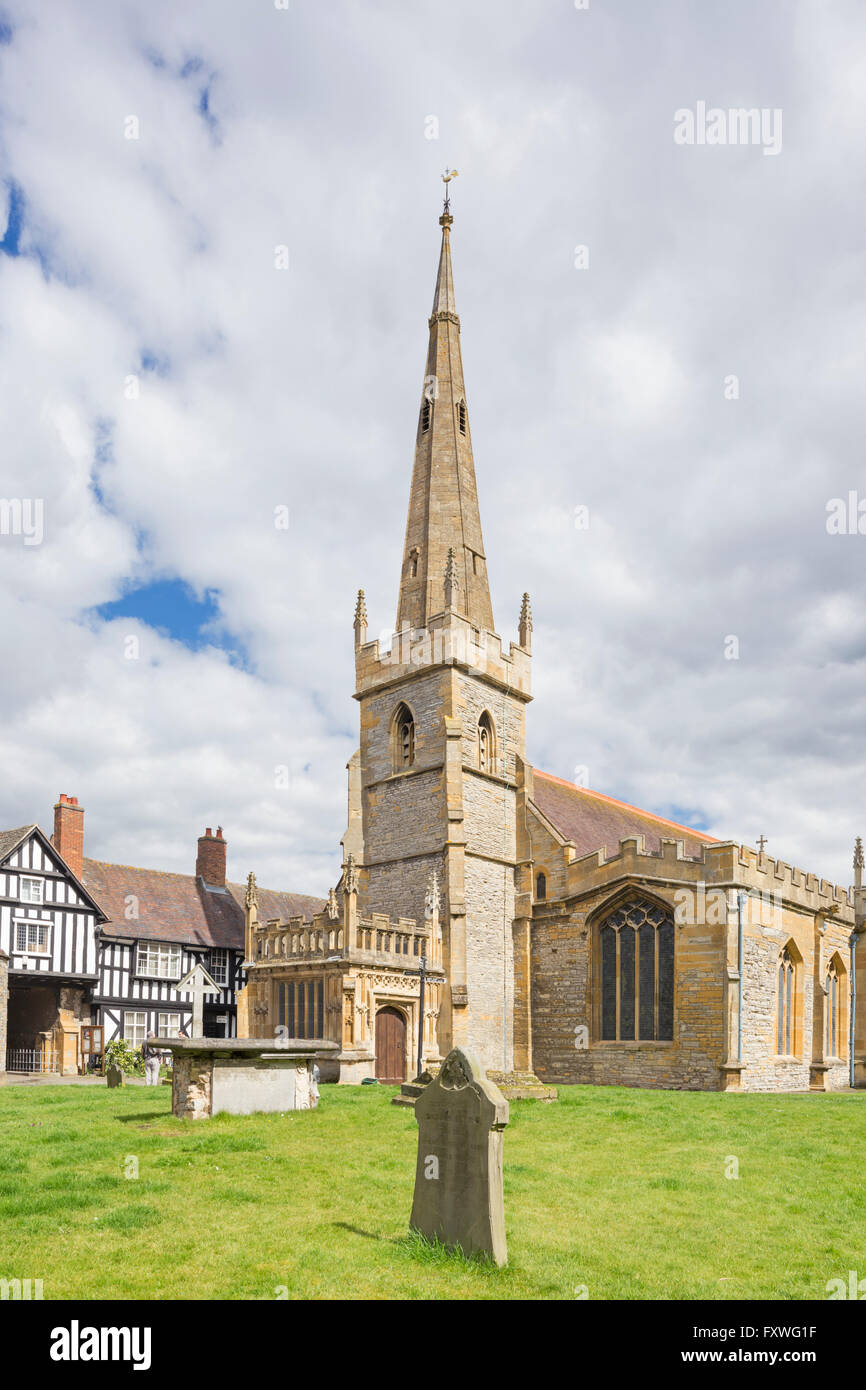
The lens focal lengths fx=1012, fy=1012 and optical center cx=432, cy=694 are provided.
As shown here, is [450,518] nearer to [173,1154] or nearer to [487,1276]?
[173,1154]

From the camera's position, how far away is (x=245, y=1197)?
32.3 ft

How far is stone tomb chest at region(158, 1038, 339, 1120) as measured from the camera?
47.2 ft

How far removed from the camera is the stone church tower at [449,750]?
1179 inches

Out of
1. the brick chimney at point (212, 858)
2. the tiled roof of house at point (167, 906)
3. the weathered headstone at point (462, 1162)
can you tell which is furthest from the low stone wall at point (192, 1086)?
the brick chimney at point (212, 858)

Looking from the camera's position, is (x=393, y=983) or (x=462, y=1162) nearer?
(x=462, y=1162)

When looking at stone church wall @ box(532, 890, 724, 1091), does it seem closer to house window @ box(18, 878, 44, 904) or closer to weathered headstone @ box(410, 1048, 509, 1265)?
house window @ box(18, 878, 44, 904)

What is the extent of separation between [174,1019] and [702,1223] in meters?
29.2

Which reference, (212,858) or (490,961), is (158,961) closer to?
(212,858)

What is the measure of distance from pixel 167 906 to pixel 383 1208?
29272 mm

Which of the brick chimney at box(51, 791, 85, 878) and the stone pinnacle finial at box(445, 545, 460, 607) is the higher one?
the stone pinnacle finial at box(445, 545, 460, 607)

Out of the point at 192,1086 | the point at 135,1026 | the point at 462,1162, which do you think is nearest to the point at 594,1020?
the point at 135,1026

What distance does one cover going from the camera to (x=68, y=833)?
3425cm

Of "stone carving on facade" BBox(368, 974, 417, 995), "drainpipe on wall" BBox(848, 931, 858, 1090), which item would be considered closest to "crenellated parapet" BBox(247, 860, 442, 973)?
"stone carving on facade" BBox(368, 974, 417, 995)

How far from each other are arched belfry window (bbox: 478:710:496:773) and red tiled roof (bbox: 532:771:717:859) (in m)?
2.48
